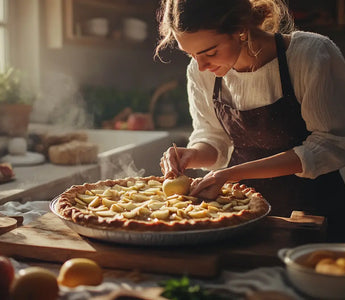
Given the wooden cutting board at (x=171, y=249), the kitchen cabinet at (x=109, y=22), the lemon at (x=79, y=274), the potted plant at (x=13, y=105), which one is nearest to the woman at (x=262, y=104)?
the wooden cutting board at (x=171, y=249)

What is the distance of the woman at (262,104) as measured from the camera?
1.69 metres

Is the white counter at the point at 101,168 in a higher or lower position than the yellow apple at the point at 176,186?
lower

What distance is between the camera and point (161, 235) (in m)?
1.36

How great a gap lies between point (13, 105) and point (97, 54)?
64.4 inches

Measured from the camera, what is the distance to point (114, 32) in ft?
14.3

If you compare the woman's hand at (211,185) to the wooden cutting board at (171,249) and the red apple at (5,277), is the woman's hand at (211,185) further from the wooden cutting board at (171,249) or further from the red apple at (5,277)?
the red apple at (5,277)

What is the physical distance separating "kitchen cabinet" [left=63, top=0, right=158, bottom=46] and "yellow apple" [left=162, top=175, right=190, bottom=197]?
231 cm

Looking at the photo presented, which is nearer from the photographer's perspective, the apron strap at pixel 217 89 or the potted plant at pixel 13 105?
the apron strap at pixel 217 89

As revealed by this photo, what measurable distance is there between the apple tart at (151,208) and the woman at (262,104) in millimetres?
74

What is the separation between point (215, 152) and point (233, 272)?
2.83ft

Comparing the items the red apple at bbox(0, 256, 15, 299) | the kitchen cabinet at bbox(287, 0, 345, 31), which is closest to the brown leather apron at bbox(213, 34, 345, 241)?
the red apple at bbox(0, 256, 15, 299)

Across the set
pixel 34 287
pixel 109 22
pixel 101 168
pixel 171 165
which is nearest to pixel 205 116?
pixel 171 165

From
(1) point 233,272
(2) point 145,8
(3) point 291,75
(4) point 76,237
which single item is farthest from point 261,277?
(2) point 145,8

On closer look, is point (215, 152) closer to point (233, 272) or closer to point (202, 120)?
point (202, 120)
